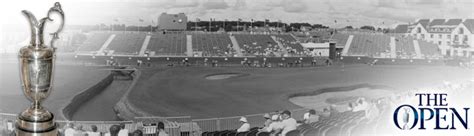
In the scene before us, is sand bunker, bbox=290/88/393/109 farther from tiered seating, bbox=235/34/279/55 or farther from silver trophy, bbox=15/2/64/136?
silver trophy, bbox=15/2/64/136

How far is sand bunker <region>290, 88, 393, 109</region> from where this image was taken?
14.1ft

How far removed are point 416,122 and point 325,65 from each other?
0.83 m

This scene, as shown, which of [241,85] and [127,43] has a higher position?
[127,43]

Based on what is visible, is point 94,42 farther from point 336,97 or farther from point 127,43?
point 336,97

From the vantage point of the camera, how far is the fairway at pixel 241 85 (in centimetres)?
413

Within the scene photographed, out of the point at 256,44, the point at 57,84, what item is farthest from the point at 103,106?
the point at 256,44

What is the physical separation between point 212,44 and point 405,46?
1.63m

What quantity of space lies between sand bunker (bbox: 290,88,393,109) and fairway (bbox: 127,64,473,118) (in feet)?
0.17

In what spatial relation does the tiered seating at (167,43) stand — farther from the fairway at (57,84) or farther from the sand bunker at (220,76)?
the fairway at (57,84)

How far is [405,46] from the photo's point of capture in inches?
181

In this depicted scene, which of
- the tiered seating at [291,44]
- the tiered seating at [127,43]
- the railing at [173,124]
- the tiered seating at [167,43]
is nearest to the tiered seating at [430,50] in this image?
the tiered seating at [291,44]

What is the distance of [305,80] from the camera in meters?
4.30

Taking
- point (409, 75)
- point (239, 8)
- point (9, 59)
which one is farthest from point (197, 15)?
point (409, 75)

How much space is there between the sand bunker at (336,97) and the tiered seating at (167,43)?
969 millimetres
